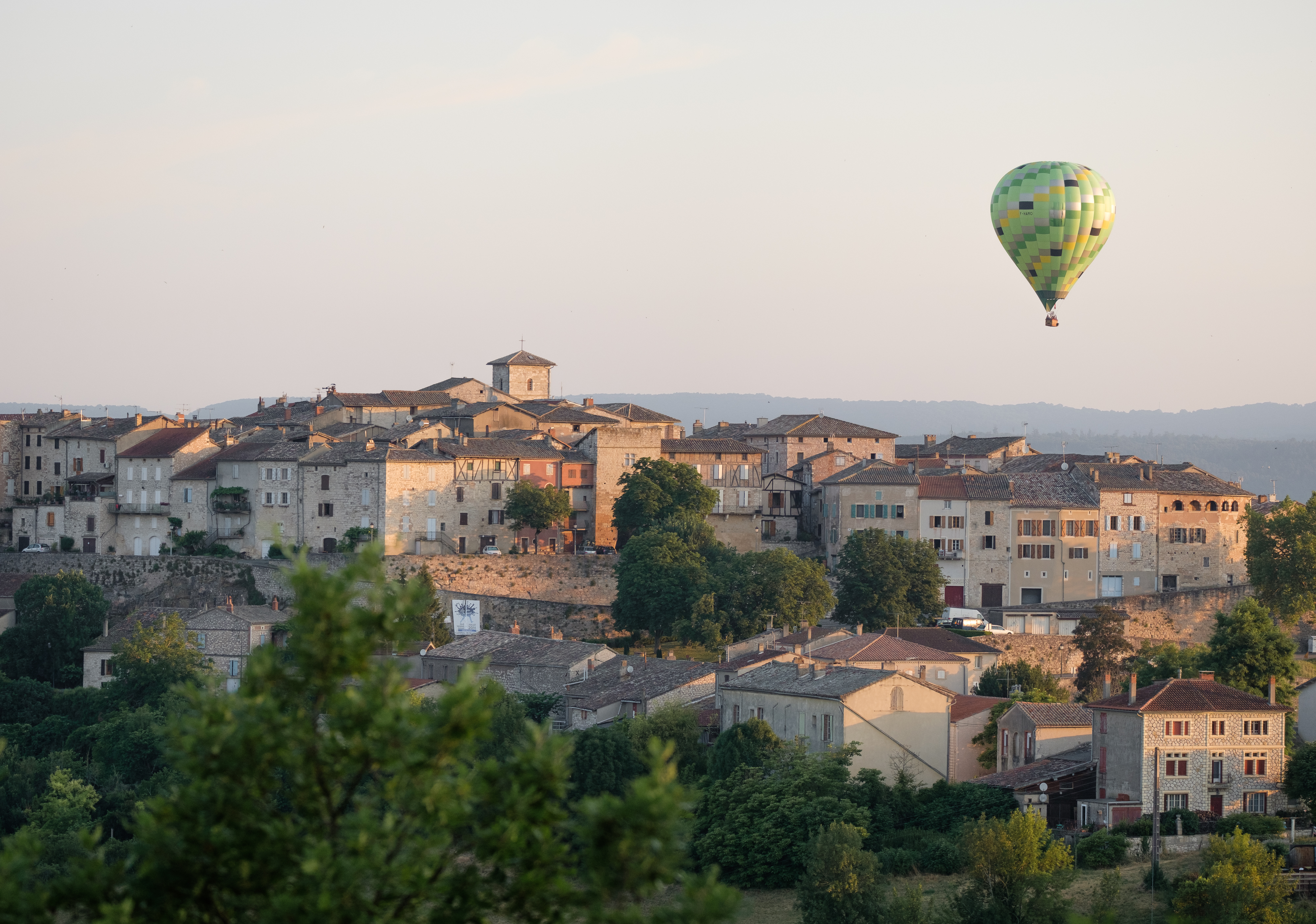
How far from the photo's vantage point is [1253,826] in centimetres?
3594

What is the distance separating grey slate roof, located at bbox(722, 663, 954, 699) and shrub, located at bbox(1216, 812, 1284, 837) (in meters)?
7.73

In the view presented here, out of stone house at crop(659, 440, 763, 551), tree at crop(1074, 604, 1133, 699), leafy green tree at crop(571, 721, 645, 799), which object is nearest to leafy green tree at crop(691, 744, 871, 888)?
leafy green tree at crop(571, 721, 645, 799)

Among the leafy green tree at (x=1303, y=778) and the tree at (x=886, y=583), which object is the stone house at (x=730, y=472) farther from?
the leafy green tree at (x=1303, y=778)

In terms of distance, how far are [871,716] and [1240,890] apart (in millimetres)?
11589

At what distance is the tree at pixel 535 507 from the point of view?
61.4 meters

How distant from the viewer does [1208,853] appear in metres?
33.1

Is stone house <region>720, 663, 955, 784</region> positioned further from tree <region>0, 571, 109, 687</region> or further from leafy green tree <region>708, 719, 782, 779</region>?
tree <region>0, 571, 109, 687</region>

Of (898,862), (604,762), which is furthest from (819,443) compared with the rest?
(898,862)

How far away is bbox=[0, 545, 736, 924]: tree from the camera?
485 inches

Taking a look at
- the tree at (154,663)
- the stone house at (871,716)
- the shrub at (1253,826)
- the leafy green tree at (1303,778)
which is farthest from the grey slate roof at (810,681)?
the tree at (154,663)

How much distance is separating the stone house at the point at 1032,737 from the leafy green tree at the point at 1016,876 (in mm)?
6750

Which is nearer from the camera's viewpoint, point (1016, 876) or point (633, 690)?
point (1016, 876)

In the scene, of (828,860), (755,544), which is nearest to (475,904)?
(828,860)

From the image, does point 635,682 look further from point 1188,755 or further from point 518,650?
point 1188,755
